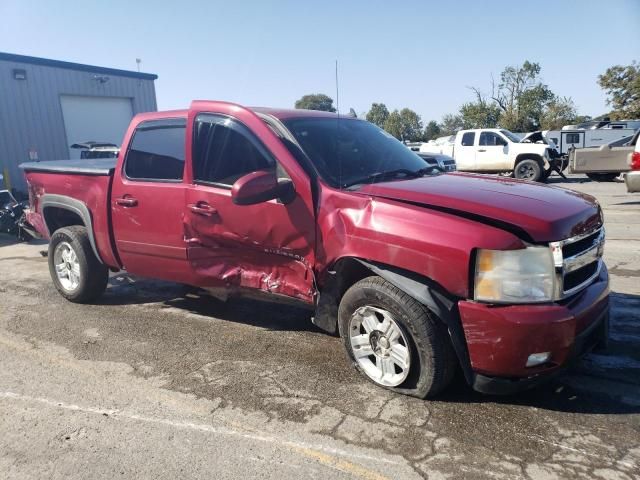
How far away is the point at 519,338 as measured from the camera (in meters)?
2.86

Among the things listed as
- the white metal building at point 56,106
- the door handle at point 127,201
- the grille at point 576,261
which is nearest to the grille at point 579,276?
the grille at point 576,261

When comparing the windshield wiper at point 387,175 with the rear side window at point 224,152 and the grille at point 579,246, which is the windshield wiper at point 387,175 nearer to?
the rear side window at point 224,152

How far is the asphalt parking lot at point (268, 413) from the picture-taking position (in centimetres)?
273

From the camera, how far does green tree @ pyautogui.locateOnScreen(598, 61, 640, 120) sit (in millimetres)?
47347

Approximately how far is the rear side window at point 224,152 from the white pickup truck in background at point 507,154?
617 inches

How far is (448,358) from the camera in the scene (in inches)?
125

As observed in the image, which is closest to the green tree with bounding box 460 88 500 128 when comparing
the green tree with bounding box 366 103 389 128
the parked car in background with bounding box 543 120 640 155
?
the parked car in background with bounding box 543 120 640 155

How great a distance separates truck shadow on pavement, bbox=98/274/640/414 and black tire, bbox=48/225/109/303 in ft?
0.85

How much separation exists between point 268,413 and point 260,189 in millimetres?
1443

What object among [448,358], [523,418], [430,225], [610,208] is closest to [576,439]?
[523,418]

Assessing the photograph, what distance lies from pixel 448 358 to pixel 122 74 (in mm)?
20674

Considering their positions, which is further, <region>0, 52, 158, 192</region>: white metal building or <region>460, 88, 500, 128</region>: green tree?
<region>460, 88, 500, 128</region>: green tree

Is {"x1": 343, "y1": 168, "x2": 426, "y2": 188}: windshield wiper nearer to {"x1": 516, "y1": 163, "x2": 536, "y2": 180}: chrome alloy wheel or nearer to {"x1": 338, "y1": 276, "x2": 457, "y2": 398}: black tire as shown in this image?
{"x1": 338, "y1": 276, "x2": 457, "y2": 398}: black tire

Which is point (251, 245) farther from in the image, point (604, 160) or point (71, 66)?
point (71, 66)
